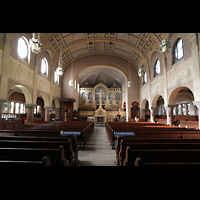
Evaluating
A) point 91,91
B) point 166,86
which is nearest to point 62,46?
point 166,86

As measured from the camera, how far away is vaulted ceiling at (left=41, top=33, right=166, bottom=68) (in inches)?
577

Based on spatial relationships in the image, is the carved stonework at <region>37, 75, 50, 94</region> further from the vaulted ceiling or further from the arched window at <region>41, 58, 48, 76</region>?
the vaulted ceiling

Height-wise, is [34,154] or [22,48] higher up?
[22,48]

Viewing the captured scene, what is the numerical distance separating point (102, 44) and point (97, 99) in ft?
45.3

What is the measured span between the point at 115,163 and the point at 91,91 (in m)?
26.5

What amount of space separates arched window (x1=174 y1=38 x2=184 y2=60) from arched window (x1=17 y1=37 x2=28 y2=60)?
12.8 metres

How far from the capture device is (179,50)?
1113 centimetres

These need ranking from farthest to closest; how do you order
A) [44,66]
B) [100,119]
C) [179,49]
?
[100,119] → [44,66] → [179,49]

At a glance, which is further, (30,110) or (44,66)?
(44,66)

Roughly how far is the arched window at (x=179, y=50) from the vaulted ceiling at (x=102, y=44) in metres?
1.93

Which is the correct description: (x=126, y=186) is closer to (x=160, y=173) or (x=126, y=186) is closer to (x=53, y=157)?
(x=160, y=173)

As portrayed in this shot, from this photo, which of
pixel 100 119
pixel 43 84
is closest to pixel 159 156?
pixel 43 84

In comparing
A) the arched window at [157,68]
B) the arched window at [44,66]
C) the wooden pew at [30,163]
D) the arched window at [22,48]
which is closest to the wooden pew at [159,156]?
the wooden pew at [30,163]

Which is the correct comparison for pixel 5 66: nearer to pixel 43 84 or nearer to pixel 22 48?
pixel 22 48
